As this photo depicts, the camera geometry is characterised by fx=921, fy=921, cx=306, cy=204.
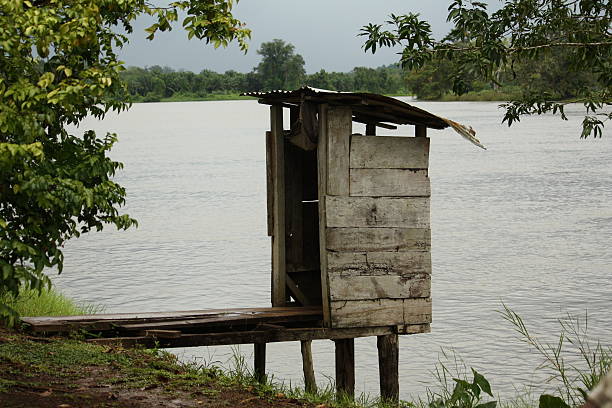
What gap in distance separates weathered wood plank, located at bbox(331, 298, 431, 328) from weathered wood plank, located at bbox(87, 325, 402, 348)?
81mm

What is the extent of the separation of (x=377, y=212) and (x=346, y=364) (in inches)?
76.5

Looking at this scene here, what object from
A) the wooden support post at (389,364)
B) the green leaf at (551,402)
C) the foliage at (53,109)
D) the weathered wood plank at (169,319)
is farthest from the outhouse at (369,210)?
the green leaf at (551,402)

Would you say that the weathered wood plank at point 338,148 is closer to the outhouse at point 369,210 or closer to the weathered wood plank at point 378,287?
the outhouse at point 369,210

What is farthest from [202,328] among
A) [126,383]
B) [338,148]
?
[338,148]

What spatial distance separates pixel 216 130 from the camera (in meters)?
74.8

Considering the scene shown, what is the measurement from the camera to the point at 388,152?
9406 mm

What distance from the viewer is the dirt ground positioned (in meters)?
7.12

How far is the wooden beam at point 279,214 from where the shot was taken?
401 inches

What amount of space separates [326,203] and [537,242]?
50.6 ft

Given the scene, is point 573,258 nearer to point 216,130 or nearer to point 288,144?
point 288,144

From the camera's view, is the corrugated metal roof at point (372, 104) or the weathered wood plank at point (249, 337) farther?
the corrugated metal roof at point (372, 104)

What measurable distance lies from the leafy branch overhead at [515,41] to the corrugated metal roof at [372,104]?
49cm

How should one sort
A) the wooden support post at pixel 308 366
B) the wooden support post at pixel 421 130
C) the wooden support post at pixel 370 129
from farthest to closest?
1. the wooden support post at pixel 370 129
2. the wooden support post at pixel 308 366
3. the wooden support post at pixel 421 130

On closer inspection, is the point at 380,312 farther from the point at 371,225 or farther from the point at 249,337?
the point at 249,337
